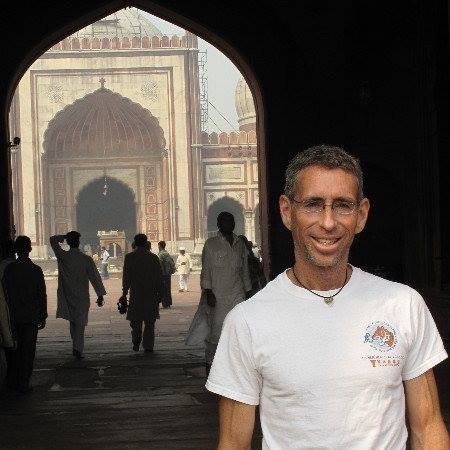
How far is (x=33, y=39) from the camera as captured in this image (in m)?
9.06

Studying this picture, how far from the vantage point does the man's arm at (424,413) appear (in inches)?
Result: 61.2

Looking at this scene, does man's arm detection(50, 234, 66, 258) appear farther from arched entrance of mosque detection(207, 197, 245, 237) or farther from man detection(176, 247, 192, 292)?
arched entrance of mosque detection(207, 197, 245, 237)

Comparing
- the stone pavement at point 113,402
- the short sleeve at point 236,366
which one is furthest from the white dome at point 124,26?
the short sleeve at point 236,366

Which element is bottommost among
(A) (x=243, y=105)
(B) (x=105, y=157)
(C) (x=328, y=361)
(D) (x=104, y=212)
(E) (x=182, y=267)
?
(E) (x=182, y=267)

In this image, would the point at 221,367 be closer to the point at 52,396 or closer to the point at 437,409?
the point at 437,409

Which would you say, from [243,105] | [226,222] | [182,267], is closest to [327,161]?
[226,222]

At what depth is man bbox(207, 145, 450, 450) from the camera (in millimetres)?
1501

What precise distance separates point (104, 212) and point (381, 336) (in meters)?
33.5

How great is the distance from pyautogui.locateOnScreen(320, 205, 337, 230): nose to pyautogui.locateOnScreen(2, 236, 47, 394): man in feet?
15.9

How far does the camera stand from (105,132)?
3284 centimetres

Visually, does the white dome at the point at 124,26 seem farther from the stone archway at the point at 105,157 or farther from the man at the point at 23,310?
the man at the point at 23,310

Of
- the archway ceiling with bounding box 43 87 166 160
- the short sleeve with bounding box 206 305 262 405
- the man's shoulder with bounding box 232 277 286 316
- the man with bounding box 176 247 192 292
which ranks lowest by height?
the man with bounding box 176 247 192 292

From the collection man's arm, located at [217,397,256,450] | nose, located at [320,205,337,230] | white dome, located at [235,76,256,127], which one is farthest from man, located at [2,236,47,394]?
white dome, located at [235,76,256,127]

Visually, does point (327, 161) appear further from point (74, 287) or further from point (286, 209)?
point (74, 287)
